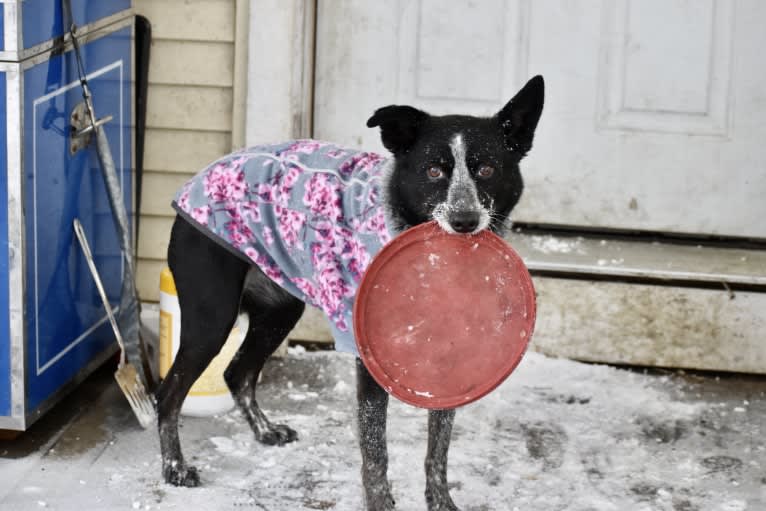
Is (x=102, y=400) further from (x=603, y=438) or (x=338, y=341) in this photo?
(x=603, y=438)

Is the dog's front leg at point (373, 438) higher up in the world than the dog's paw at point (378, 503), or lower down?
higher up

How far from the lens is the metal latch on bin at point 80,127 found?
3.84 meters

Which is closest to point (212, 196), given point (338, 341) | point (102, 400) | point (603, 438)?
point (338, 341)

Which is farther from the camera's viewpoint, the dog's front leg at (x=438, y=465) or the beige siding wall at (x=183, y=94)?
the beige siding wall at (x=183, y=94)

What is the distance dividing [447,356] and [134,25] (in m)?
1.97

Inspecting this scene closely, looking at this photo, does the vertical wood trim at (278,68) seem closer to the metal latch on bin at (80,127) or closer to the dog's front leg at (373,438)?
the metal latch on bin at (80,127)

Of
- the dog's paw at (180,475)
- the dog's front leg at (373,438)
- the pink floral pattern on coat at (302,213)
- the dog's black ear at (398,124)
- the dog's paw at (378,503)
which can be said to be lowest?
the dog's paw at (180,475)

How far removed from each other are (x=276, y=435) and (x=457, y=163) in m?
1.25

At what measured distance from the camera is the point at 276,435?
3.82 m

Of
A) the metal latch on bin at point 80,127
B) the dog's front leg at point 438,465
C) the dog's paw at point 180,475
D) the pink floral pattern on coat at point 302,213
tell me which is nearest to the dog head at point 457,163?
the pink floral pattern on coat at point 302,213

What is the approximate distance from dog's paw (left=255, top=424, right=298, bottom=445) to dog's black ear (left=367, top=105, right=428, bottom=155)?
1.13 meters

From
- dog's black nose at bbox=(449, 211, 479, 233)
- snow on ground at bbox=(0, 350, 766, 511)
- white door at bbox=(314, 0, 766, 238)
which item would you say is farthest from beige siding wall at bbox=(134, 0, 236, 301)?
dog's black nose at bbox=(449, 211, 479, 233)

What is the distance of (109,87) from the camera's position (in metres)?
4.16

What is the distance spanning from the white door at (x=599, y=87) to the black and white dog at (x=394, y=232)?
1.14 meters
